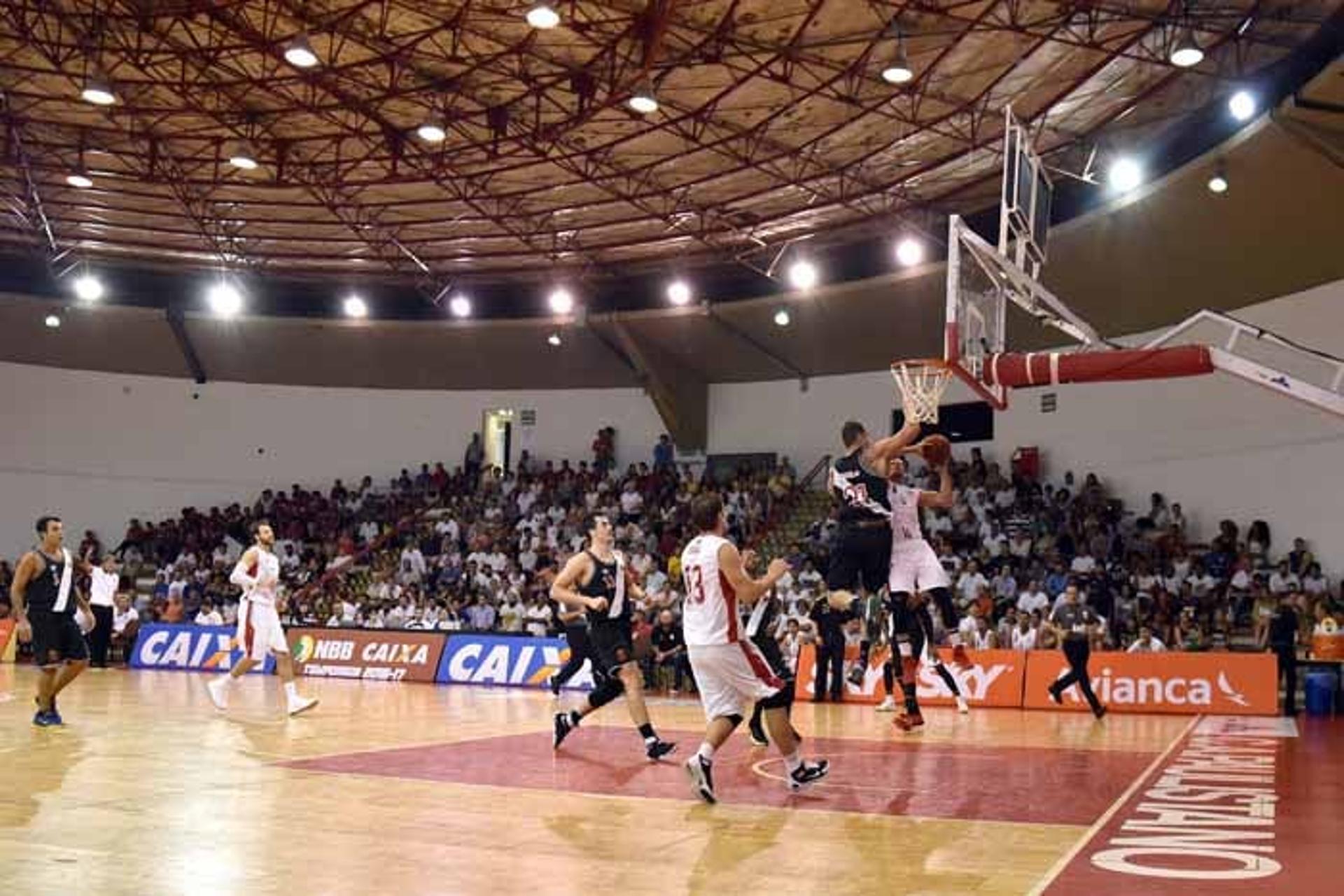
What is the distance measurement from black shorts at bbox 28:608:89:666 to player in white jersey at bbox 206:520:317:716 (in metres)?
2.19

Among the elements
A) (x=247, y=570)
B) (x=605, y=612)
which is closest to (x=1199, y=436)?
(x=605, y=612)

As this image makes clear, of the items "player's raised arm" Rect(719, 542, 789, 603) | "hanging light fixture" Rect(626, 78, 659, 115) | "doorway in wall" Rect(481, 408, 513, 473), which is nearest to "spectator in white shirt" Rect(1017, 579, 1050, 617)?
"hanging light fixture" Rect(626, 78, 659, 115)

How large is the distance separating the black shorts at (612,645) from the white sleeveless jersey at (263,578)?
5323 millimetres

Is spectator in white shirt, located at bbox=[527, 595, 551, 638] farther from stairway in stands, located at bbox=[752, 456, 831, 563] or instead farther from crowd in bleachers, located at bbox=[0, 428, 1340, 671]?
stairway in stands, located at bbox=[752, 456, 831, 563]

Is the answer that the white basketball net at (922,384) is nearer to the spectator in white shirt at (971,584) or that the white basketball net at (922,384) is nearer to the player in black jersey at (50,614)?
the spectator in white shirt at (971,584)

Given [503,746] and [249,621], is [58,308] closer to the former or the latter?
[249,621]

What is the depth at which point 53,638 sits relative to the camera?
12375mm

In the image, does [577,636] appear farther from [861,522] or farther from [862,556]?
[861,522]

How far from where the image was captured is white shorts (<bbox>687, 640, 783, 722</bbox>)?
816cm

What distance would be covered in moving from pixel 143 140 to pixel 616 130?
964 centimetres

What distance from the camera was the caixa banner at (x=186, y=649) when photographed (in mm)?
25500

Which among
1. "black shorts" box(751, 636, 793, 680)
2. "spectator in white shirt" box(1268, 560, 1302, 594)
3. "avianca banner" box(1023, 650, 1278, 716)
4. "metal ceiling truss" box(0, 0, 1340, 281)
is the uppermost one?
"metal ceiling truss" box(0, 0, 1340, 281)

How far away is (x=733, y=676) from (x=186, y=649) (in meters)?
20.9

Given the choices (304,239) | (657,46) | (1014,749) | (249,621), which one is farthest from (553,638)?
(304,239)
